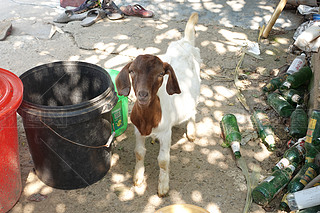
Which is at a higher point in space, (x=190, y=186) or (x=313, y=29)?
(x=313, y=29)

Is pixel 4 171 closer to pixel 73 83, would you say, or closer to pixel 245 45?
pixel 73 83

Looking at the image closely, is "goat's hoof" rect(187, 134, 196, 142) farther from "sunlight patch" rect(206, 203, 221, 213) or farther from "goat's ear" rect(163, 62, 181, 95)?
"goat's ear" rect(163, 62, 181, 95)

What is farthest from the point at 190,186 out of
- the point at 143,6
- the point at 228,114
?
the point at 143,6

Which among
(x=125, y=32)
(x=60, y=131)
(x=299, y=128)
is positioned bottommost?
(x=125, y=32)

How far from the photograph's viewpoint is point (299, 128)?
12.3ft

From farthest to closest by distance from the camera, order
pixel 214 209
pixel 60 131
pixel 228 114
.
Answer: pixel 228 114 < pixel 214 209 < pixel 60 131

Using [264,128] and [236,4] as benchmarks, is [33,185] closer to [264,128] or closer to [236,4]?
[264,128]

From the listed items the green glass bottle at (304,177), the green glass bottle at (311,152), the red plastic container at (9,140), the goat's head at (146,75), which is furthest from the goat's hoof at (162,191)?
the green glass bottle at (311,152)

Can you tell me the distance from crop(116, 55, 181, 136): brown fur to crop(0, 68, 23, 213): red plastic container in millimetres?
865

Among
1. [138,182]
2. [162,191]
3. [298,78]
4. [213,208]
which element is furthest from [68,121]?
[298,78]

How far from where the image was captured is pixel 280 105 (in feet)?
13.8

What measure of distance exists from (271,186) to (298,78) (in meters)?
1.97

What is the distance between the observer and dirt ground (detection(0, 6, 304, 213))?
125 inches

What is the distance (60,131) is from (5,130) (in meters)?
0.44
